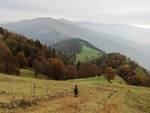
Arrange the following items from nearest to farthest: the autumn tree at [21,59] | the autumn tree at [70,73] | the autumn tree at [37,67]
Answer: the autumn tree at [37,67] < the autumn tree at [70,73] < the autumn tree at [21,59]

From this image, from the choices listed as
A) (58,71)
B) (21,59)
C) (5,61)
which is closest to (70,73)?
(58,71)

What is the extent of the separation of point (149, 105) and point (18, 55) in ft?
422

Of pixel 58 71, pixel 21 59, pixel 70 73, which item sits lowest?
pixel 70 73

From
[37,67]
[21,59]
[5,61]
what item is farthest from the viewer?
[21,59]

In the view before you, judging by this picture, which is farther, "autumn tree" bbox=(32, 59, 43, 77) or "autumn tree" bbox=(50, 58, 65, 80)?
"autumn tree" bbox=(32, 59, 43, 77)

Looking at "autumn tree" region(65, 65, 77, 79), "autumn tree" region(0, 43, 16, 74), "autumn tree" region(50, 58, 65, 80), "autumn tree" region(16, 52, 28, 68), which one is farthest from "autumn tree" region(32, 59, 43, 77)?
"autumn tree" region(0, 43, 16, 74)

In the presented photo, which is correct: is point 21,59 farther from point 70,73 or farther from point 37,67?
point 70,73

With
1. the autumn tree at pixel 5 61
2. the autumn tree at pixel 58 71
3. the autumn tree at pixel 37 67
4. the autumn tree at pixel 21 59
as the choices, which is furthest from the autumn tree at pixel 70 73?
the autumn tree at pixel 5 61

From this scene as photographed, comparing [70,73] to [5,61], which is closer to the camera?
[5,61]

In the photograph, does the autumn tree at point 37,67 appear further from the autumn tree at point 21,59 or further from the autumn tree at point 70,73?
the autumn tree at point 70,73

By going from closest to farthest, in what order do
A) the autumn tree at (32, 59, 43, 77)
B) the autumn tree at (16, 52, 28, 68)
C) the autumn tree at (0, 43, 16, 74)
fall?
1. the autumn tree at (0, 43, 16, 74)
2. the autumn tree at (32, 59, 43, 77)
3. the autumn tree at (16, 52, 28, 68)

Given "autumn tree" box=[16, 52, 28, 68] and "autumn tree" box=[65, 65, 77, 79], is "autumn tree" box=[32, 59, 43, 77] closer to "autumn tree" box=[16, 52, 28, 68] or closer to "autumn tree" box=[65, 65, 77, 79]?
"autumn tree" box=[16, 52, 28, 68]

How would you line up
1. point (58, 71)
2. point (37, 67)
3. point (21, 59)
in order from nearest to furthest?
point (58, 71)
point (37, 67)
point (21, 59)

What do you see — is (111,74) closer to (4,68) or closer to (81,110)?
(4,68)
